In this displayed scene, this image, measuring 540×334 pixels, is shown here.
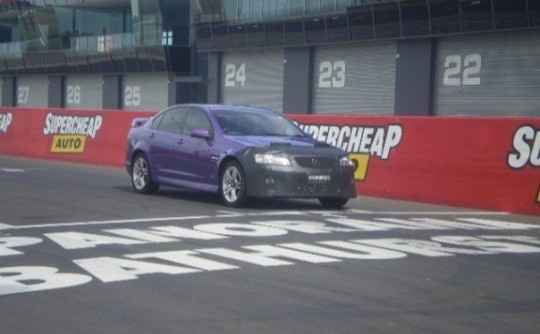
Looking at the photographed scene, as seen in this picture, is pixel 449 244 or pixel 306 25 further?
pixel 306 25

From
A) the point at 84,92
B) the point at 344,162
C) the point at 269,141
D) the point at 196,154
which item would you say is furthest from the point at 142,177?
the point at 84,92

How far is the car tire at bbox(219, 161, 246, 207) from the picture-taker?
48.4 feet

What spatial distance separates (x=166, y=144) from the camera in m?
16.6

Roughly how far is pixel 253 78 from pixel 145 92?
30.9 ft

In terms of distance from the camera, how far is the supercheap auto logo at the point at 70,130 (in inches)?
1078

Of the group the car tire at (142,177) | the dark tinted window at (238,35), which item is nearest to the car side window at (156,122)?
the car tire at (142,177)

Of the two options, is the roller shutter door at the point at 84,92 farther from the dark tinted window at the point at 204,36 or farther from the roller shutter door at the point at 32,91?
the dark tinted window at the point at 204,36

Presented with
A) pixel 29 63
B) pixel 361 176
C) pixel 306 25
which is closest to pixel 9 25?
pixel 29 63

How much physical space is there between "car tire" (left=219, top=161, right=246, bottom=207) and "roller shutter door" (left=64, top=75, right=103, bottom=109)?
3891cm

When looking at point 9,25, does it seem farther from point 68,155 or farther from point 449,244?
point 449,244

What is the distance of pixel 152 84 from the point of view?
50.0 metres

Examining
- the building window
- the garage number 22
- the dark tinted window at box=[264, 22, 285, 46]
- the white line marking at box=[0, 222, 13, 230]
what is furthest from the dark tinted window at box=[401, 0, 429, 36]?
the white line marking at box=[0, 222, 13, 230]

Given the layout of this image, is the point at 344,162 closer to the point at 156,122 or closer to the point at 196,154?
the point at 196,154

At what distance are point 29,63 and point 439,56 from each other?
30.2 meters
